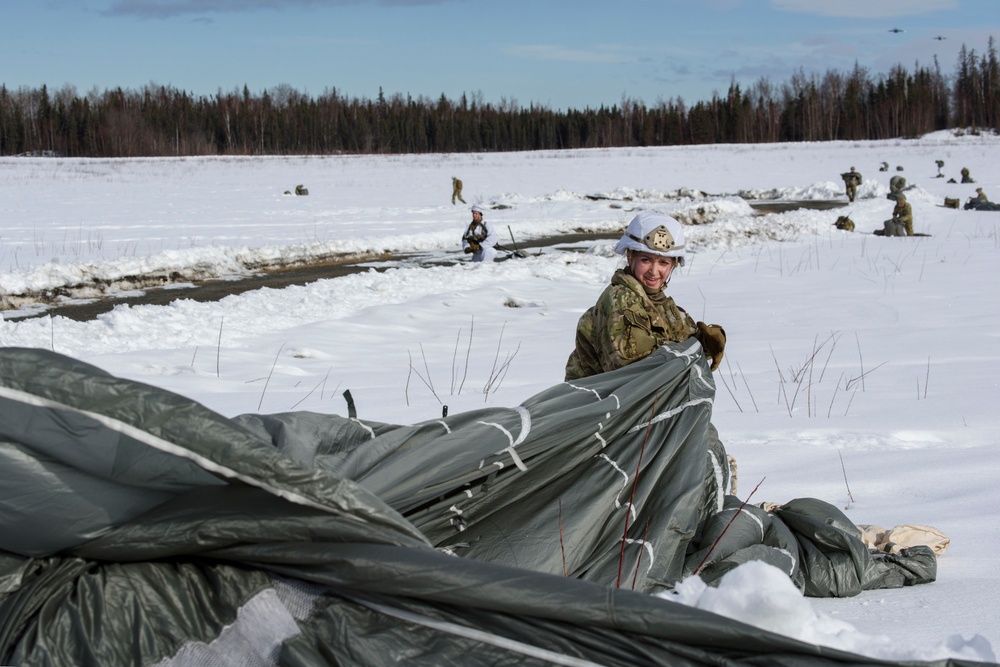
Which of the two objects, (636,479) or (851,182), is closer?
(636,479)

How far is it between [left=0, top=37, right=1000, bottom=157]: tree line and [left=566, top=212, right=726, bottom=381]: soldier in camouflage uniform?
68919mm

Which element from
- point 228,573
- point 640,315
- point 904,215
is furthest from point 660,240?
point 904,215

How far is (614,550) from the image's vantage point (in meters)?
2.91

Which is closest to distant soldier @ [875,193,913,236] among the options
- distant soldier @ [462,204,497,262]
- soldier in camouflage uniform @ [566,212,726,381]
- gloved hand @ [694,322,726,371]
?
distant soldier @ [462,204,497,262]

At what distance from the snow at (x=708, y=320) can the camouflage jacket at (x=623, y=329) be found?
0.86 metres

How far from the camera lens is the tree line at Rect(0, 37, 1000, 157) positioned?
71.1 metres

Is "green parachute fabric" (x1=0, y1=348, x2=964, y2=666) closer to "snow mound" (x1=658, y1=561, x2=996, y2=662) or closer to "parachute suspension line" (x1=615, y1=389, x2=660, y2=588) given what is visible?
"snow mound" (x1=658, y1=561, x2=996, y2=662)

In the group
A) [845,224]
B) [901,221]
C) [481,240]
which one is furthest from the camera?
[845,224]

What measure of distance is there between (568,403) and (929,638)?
127 centimetres

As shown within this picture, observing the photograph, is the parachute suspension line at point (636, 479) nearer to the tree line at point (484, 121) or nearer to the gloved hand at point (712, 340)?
the gloved hand at point (712, 340)

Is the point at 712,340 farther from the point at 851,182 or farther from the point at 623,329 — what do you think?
the point at 851,182

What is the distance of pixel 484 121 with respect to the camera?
275 feet

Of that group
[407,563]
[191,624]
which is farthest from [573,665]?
[191,624]

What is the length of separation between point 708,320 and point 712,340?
20.3 feet
